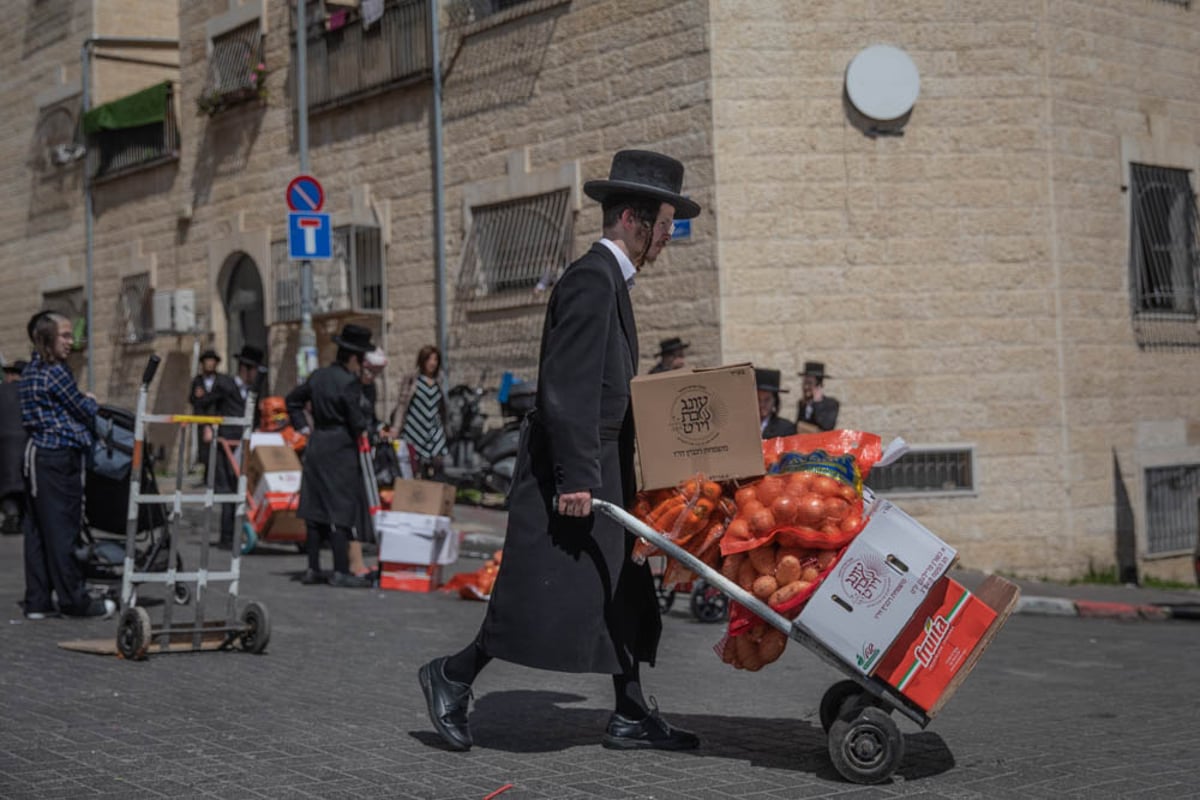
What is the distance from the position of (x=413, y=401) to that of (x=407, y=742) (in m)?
8.44

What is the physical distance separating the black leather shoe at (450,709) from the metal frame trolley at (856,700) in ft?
2.96

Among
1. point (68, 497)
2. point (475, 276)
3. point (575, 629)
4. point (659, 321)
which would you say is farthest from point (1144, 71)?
point (575, 629)

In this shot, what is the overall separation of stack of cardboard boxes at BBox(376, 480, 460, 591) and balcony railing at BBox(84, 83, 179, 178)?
42.9ft

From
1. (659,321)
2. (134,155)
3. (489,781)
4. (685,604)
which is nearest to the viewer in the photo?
(489,781)

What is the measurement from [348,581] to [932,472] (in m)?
5.57

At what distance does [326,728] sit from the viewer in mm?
6516

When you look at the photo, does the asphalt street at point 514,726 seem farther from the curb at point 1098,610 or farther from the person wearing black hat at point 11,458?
the curb at point 1098,610

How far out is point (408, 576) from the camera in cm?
1241

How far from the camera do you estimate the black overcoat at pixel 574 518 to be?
5789 millimetres

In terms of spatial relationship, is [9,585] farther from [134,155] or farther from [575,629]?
[134,155]

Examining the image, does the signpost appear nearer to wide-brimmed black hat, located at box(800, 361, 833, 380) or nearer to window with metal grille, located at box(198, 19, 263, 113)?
window with metal grille, located at box(198, 19, 263, 113)

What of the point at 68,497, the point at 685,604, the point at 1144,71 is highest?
the point at 1144,71

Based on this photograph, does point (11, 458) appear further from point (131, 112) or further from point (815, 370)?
point (131, 112)

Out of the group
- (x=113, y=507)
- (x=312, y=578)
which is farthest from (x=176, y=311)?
(x=113, y=507)
